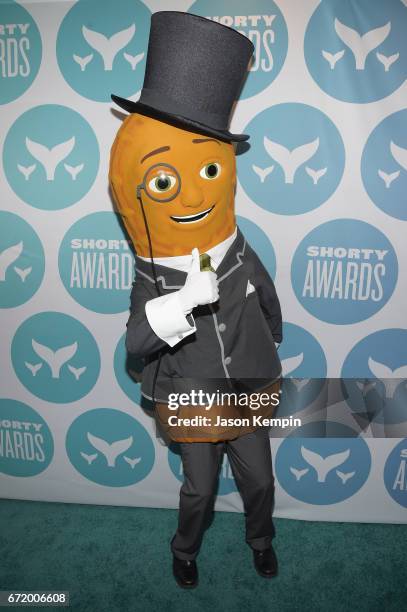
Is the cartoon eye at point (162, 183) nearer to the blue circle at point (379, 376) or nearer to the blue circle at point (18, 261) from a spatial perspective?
the blue circle at point (18, 261)

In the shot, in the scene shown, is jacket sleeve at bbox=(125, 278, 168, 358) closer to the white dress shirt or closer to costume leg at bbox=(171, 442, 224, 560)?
the white dress shirt

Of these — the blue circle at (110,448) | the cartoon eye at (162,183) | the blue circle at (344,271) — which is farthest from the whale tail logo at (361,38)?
the blue circle at (110,448)

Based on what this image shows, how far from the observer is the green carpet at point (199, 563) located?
1.53 metres

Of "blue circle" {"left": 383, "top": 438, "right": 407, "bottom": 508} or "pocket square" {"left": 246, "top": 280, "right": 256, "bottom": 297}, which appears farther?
"blue circle" {"left": 383, "top": 438, "right": 407, "bottom": 508}

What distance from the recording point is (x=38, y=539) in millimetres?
1765

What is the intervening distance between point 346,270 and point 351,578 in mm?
997

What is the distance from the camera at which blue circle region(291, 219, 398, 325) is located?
1607 millimetres

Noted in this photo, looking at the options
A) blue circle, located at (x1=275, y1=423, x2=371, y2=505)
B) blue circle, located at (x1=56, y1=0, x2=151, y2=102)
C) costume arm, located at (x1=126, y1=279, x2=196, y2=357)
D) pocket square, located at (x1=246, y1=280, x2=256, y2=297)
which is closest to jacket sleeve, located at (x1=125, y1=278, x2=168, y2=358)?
costume arm, located at (x1=126, y1=279, x2=196, y2=357)

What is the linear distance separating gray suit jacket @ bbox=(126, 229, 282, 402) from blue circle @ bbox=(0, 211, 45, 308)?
0.50 m

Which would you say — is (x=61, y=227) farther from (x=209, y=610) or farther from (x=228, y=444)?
(x=209, y=610)

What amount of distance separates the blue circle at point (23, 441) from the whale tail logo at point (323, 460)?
973 mm

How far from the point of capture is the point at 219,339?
4.54ft

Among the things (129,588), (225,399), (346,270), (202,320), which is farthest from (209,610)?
(346,270)

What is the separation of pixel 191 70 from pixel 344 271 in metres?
0.80
